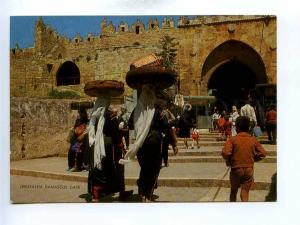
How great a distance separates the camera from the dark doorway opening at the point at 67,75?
8.90m

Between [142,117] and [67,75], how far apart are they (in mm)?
2563

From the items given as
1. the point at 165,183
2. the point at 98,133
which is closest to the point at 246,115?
the point at 165,183

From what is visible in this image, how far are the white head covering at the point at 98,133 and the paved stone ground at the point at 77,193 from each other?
595mm

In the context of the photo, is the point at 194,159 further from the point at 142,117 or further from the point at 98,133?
the point at 98,133

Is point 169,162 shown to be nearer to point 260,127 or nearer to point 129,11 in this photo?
A: point 260,127

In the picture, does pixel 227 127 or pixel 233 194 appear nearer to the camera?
pixel 233 194

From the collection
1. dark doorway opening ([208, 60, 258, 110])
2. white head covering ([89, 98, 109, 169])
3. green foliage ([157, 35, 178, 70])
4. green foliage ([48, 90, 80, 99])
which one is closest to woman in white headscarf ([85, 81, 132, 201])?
white head covering ([89, 98, 109, 169])

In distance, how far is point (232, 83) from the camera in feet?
29.5

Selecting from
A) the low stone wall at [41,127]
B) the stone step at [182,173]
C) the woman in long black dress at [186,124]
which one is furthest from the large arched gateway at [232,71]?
the low stone wall at [41,127]

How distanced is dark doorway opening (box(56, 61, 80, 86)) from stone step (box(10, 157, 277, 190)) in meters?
1.40

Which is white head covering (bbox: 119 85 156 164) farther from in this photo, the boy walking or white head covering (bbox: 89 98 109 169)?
the boy walking

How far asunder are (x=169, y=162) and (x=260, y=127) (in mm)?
1370

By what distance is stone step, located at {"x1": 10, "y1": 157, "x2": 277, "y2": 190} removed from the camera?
7590 mm

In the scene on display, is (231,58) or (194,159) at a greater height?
(231,58)
